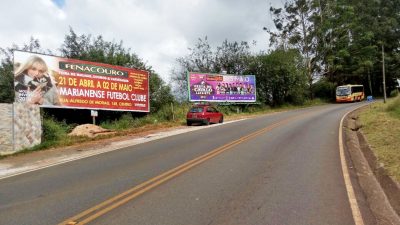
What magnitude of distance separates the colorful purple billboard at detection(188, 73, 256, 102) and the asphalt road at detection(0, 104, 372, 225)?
25.1 m

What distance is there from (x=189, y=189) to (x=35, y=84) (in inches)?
725

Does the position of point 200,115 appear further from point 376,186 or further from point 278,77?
point 278,77

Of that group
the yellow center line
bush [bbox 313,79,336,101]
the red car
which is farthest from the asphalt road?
bush [bbox 313,79,336,101]

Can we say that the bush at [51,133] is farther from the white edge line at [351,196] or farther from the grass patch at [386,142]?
the grass patch at [386,142]

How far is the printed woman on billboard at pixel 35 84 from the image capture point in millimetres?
24609

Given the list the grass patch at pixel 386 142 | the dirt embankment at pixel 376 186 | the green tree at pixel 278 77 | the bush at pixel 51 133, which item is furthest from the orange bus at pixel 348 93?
the dirt embankment at pixel 376 186

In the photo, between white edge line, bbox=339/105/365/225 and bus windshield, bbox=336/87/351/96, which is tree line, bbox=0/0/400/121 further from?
white edge line, bbox=339/105/365/225

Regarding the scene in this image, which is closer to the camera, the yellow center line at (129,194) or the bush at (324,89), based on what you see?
the yellow center line at (129,194)

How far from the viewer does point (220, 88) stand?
4359 centimetres

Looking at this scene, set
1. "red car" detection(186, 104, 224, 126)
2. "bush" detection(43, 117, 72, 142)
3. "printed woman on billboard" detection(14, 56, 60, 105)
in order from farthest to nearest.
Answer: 1. "red car" detection(186, 104, 224, 126)
2. "printed woman on billboard" detection(14, 56, 60, 105)
3. "bush" detection(43, 117, 72, 142)

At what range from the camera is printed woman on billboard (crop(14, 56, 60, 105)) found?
24609mm

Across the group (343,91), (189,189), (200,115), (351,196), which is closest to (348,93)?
(343,91)

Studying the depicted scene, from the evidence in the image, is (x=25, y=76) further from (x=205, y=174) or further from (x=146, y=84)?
(x=205, y=174)

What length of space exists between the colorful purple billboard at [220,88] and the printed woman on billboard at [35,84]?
54.4ft
